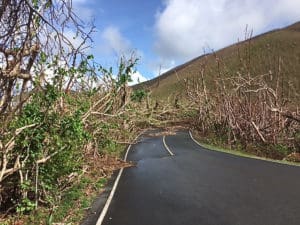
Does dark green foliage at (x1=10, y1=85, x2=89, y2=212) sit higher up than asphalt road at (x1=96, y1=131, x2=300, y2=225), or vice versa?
dark green foliage at (x1=10, y1=85, x2=89, y2=212)

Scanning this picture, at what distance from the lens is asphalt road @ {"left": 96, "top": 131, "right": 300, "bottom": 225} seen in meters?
10.1

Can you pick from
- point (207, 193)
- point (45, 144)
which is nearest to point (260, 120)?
point (207, 193)

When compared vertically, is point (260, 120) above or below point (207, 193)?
above

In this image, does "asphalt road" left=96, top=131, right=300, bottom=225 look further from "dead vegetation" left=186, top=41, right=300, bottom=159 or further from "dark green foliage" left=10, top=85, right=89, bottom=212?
"dead vegetation" left=186, top=41, right=300, bottom=159

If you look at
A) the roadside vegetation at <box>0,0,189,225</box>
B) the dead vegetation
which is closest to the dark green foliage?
the roadside vegetation at <box>0,0,189,225</box>

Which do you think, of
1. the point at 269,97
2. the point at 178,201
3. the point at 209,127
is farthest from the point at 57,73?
the point at 209,127

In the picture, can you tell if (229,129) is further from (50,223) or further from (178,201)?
(50,223)

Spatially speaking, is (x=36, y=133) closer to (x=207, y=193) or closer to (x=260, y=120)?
(x=207, y=193)

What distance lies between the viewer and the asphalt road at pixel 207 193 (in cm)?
1012

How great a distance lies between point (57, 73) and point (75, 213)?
4.28m

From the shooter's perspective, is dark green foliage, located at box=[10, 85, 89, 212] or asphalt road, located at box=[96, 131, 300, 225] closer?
asphalt road, located at box=[96, 131, 300, 225]

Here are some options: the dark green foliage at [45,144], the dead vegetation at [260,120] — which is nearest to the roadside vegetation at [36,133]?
the dark green foliage at [45,144]

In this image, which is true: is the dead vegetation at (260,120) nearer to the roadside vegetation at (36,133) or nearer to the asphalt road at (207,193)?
the asphalt road at (207,193)

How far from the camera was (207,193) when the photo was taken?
1308 centimetres
